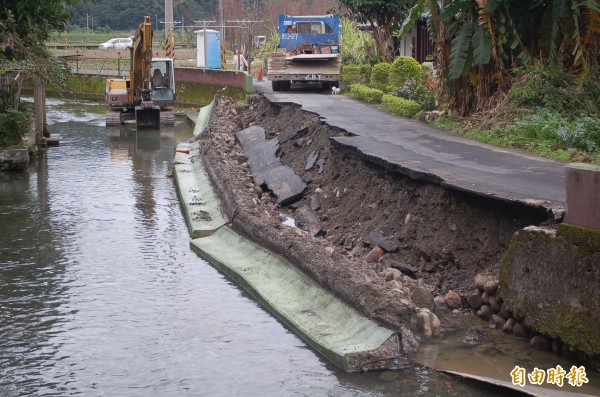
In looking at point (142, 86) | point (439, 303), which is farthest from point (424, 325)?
point (142, 86)

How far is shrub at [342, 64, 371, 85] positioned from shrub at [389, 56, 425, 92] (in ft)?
17.9

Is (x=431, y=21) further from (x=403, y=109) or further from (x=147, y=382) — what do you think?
(x=147, y=382)

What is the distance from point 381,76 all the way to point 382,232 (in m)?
19.3

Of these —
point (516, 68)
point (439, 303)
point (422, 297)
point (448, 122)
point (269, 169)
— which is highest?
point (516, 68)

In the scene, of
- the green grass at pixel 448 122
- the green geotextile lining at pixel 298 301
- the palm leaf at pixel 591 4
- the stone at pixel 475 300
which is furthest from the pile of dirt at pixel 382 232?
the palm leaf at pixel 591 4

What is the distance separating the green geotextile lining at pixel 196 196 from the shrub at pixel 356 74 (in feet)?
33.4

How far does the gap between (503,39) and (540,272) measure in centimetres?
1208

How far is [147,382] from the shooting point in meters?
9.90

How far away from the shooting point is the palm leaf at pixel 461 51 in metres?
21.2

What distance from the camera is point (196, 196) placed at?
20.6m

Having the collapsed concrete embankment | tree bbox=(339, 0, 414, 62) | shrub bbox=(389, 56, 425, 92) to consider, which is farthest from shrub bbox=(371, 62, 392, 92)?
the collapsed concrete embankment

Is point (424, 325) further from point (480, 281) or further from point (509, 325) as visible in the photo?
point (480, 281)

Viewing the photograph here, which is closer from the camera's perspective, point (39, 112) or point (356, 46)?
point (39, 112)

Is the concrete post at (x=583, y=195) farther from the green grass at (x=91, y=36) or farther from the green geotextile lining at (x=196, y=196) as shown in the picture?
the green grass at (x=91, y=36)
